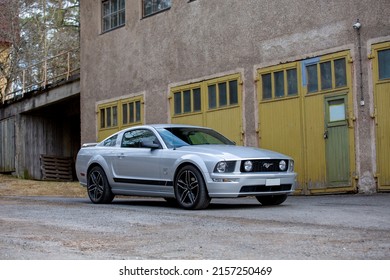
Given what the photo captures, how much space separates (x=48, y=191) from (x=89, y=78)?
501cm

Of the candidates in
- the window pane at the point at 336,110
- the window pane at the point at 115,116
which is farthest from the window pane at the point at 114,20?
the window pane at the point at 336,110

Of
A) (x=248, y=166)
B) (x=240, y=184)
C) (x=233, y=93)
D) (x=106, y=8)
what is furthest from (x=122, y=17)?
(x=240, y=184)

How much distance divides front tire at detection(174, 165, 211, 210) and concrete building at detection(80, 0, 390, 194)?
16.0 ft

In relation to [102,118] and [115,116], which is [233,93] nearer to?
[115,116]

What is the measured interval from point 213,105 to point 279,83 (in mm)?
2437

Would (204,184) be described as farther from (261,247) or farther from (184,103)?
(184,103)

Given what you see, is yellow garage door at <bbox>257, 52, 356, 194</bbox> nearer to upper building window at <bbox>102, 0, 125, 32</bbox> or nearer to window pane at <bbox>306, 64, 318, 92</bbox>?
window pane at <bbox>306, 64, 318, 92</bbox>

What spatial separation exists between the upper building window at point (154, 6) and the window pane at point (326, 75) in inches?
242

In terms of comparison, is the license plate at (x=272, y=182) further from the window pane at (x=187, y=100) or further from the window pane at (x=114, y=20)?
the window pane at (x=114, y=20)

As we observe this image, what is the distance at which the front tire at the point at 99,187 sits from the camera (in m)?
12.6

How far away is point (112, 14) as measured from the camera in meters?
22.3

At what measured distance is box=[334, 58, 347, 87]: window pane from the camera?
14520 mm

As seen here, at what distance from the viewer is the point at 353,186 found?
14.2m

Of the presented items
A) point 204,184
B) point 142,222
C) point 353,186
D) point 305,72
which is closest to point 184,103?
point 305,72
